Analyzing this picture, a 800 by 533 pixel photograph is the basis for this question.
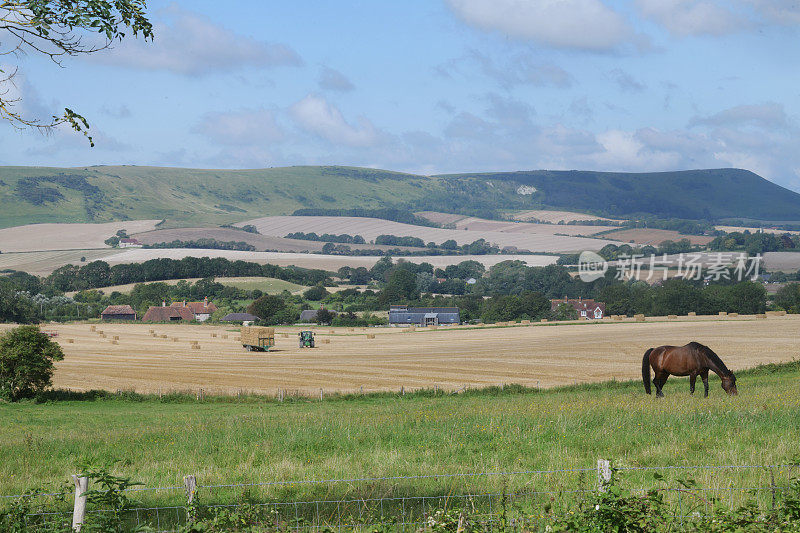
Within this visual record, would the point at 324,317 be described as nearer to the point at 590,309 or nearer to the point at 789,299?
the point at 590,309

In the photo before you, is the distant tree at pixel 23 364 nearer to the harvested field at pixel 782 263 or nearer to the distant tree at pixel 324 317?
the distant tree at pixel 324 317

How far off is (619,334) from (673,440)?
220 feet

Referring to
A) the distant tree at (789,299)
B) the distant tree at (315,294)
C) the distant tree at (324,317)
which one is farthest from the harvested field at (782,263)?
the distant tree at (324,317)

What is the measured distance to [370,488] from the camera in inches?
507

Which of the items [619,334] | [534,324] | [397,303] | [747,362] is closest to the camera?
[747,362]

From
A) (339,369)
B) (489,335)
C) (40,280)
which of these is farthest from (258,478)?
(40,280)

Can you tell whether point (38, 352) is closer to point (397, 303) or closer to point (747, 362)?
point (747, 362)

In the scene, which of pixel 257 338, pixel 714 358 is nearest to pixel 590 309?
pixel 257 338

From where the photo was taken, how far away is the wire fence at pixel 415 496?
11.0 meters

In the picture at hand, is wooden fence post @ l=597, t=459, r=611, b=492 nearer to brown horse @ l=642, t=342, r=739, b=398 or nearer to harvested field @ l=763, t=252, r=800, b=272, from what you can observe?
brown horse @ l=642, t=342, r=739, b=398

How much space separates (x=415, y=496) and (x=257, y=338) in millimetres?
64070

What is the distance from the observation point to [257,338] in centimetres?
7538

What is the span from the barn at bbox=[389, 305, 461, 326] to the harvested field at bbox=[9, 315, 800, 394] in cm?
2988

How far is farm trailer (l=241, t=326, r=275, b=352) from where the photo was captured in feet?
247
